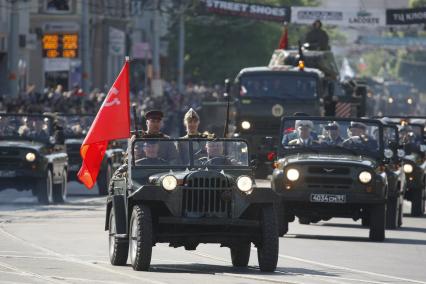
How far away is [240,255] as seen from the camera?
1802 centimetres

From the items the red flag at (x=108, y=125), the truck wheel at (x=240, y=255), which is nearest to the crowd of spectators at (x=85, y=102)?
the red flag at (x=108, y=125)

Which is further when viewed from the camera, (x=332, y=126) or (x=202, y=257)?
(x=332, y=126)

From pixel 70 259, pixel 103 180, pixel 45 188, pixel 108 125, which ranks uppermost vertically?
pixel 108 125

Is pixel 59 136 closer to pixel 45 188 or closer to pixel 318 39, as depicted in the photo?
pixel 45 188

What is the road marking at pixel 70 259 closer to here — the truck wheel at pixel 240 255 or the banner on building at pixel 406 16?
the truck wheel at pixel 240 255

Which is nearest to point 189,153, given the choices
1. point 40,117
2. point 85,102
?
point 40,117

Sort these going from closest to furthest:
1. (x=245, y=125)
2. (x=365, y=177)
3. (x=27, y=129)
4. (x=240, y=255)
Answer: (x=240, y=255)
(x=365, y=177)
(x=27, y=129)
(x=245, y=125)

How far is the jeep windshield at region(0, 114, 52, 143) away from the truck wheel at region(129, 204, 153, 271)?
15.8 meters

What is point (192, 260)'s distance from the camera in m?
19.2

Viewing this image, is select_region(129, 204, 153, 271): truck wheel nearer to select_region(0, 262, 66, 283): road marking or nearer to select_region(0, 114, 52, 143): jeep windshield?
select_region(0, 262, 66, 283): road marking

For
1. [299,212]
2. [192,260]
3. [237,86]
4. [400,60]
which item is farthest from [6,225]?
[400,60]

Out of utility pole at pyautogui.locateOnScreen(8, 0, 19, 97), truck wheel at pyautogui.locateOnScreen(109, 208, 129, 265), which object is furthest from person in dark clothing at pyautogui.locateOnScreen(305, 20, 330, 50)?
truck wheel at pyautogui.locateOnScreen(109, 208, 129, 265)

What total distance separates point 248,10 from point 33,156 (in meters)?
39.8

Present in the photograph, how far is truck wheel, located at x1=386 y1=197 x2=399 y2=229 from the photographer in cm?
2609
